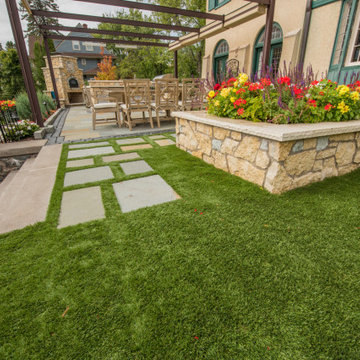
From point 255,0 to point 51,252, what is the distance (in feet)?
18.9

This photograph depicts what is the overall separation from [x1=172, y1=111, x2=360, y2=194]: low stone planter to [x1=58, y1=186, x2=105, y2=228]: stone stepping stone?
1507 millimetres

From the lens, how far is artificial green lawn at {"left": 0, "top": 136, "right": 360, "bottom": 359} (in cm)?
93

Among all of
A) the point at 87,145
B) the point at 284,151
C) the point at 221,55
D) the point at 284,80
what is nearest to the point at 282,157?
the point at 284,151

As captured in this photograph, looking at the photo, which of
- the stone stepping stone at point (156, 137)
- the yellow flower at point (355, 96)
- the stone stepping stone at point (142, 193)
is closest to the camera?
the stone stepping stone at point (142, 193)

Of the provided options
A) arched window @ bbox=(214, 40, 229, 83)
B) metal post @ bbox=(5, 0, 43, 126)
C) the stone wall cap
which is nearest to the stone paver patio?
the stone wall cap

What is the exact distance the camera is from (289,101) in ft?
8.10

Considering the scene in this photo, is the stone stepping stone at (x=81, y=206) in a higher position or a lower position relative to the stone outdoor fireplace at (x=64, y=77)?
lower

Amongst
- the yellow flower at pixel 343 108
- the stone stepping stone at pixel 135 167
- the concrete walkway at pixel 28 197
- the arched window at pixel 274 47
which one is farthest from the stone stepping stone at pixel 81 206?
the arched window at pixel 274 47

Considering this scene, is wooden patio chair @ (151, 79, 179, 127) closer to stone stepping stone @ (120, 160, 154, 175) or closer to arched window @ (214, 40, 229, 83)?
stone stepping stone @ (120, 160, 154, 175)

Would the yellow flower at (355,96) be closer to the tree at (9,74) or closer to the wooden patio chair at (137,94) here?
the wooden patio chair at (137,94)

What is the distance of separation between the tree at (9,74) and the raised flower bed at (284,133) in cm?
1914

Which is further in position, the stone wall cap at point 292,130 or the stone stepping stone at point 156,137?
the stone stepping stone at point 156,137

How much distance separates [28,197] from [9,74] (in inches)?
775

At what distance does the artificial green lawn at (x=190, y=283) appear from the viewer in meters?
0.93
